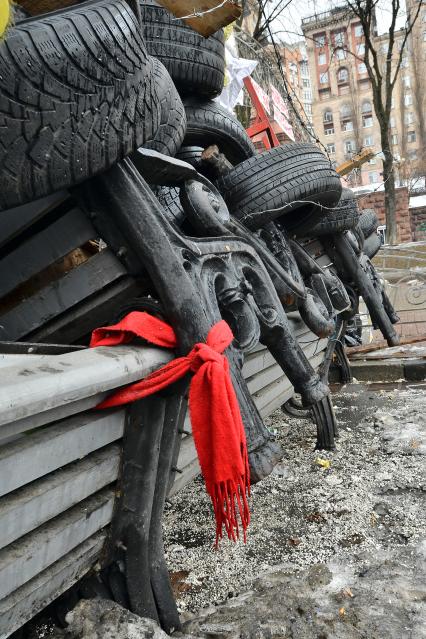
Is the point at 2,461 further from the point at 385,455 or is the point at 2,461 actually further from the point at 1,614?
the point at 385,455

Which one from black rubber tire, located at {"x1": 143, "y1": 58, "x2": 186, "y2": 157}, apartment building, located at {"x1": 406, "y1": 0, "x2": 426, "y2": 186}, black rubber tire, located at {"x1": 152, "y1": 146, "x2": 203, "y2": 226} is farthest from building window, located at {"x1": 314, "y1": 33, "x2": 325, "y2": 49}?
black rubber tire, located at {"x1": 143, "y1": 58, "x2": 186, "y2": 157}

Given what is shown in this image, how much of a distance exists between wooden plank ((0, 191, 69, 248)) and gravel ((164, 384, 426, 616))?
1.53m

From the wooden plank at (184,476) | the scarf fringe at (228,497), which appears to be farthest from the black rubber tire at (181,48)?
the scarf fringe at (228,497)

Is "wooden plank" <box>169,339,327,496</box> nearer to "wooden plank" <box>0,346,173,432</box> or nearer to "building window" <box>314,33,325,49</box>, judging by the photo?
"wooden plank" <box>0,346,173,432</box>

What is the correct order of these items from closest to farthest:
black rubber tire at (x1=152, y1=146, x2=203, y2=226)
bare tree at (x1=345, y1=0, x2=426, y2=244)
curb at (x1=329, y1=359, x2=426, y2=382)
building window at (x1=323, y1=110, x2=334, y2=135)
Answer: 1. black rubber tire at (x1=152, y1=146, x2=203, y2=226)
2. curb at (x1=329, y1=359, x2=426, y2=382)
3. bare tree at (x1=345, y1=0, x2=426, y2=244)
4. building window at (x1=323, y1=110, x2=334, y2=135)

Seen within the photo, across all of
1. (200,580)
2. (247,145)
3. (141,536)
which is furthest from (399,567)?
(247,145)

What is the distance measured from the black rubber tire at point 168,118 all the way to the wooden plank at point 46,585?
158 cm

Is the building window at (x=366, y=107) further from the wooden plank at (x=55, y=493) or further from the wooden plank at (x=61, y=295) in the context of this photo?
the wooden plank at (x=55, y=493)

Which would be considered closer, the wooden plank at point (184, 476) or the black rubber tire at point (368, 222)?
the wooden plank at point (184, 476)

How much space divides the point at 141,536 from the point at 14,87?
1.34 m

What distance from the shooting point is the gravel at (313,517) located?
2266 mm

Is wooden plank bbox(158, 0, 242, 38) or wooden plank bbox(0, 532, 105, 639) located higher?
wooden plank bbox(158, 0, 242, 38)

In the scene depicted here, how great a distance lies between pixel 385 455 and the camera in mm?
3594

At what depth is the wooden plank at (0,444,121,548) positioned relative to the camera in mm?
1169
